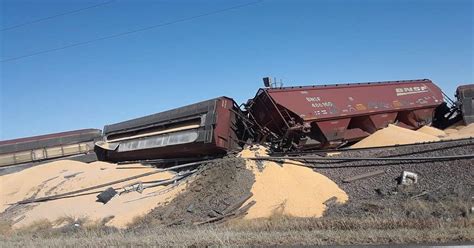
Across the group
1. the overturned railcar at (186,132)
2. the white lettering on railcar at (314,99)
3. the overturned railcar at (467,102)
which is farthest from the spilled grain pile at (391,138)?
the overturned railcar at (186,132)

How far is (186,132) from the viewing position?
17.5m

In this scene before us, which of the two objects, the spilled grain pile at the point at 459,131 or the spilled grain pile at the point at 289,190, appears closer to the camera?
the spilled grain pile at the point at 289,190

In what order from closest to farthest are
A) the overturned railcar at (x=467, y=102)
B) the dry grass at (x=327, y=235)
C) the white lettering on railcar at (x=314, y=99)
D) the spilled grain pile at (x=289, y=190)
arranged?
the dry grass at (x=327, y=235) < the spilled grain pile at (x=289, y=190) < the white lettering on railcar at (x=314, y=99) < the overturned railcar at (x=467, y=102)

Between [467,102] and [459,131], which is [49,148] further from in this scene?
[467,102]

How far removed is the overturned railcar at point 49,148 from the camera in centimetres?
2344

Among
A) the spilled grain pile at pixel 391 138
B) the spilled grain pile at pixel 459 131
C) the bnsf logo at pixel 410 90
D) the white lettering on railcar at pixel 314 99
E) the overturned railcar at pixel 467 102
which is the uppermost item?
the white lettering on railcar at pixel 314 99

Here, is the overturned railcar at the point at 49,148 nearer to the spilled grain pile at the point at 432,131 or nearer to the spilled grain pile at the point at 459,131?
the spilled grain pile at the point at 432,131

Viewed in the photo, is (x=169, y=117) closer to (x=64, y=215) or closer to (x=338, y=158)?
(x=64, y=215)

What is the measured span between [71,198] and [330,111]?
9819 millimetres

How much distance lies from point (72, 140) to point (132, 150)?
5.08 metres

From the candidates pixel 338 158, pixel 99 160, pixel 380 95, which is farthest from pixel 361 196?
pixel 99 160

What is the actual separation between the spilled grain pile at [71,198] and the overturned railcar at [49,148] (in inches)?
35.7

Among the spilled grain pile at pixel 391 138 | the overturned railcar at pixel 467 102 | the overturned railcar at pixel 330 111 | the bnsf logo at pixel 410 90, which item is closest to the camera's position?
the overturned railcar at pixel 330 111

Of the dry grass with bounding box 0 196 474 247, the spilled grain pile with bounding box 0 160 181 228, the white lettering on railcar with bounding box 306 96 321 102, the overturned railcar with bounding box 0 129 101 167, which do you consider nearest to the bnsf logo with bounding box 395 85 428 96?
the white lettering on railcar with bounding box 306 96 321 102
